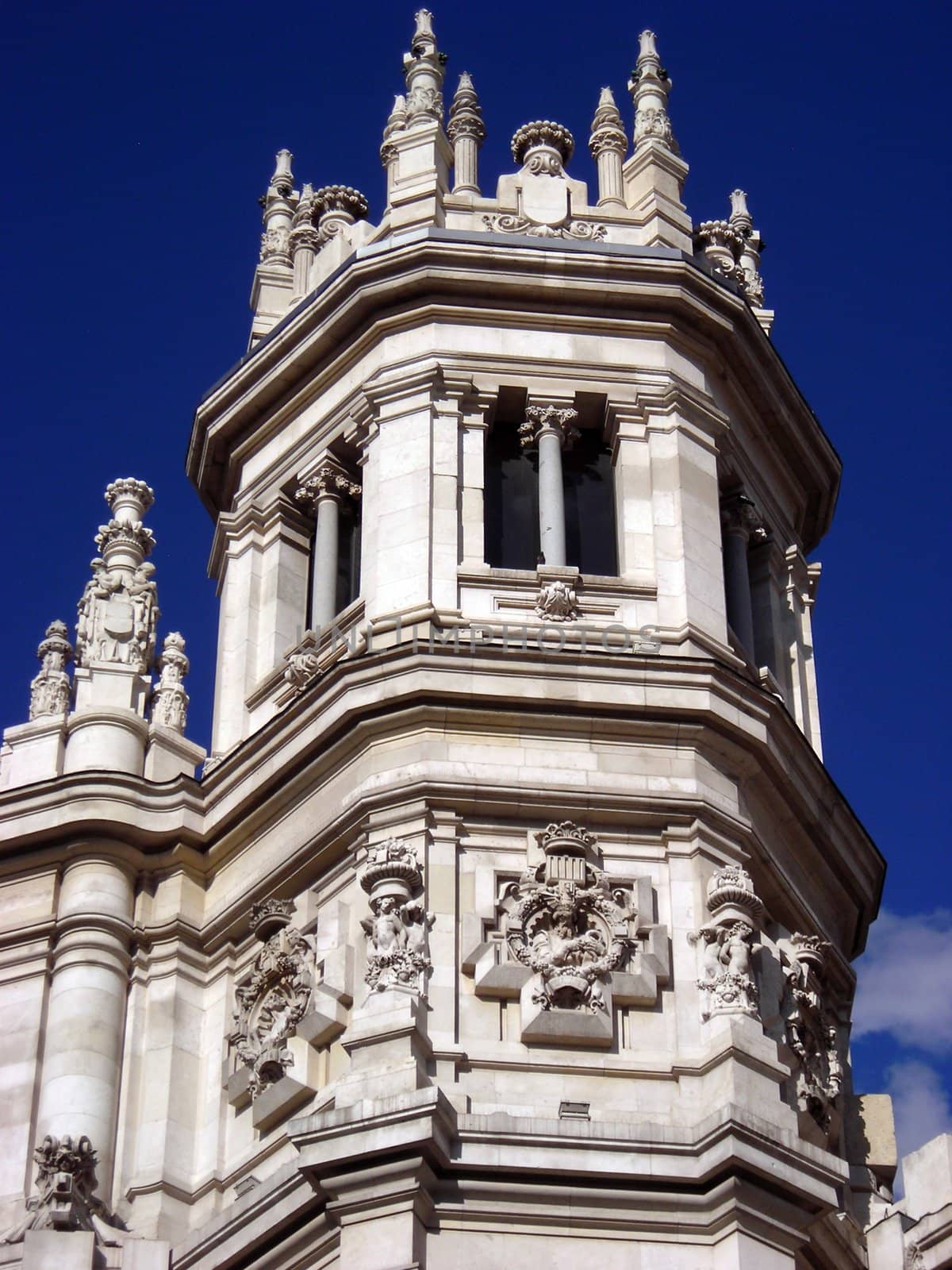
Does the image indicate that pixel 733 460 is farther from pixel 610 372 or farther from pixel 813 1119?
pixel 813 1119

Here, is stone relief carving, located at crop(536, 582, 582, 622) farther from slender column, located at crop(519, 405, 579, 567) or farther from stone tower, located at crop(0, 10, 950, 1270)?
slender column, located at crop(519, 405, 579, 567)

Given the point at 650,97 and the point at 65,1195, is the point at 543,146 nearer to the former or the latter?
the point at 650,97

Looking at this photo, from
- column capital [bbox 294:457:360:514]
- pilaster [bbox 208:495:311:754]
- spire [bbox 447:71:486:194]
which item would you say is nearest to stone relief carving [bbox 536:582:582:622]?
pilaster [bbox 208:495:311:754]

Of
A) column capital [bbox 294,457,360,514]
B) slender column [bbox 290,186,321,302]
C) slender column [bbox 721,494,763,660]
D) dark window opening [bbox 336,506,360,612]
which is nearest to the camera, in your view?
slender column [bbox 721,494,763,660]

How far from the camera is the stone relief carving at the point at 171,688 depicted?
35.5 m

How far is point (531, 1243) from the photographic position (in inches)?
1115

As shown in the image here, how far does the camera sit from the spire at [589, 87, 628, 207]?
38312 millimetres

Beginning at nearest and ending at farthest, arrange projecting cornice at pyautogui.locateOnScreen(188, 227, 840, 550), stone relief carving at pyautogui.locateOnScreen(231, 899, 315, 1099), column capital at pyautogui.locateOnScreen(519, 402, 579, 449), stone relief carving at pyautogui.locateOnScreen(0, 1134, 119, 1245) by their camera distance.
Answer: stone relief carving at pyautogui.locateOnScreen(0, 1134, 119, 1245), stone relief carving at pyautogui.locateOnScreen(231, 899, 315, 1099), column capital at pyautogui.locateOnScreen(519, 402, 579, 449), projecting cornice at pyautogui.locateOnScreen(188, 227, 840, 550)

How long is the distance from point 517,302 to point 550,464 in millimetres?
2081

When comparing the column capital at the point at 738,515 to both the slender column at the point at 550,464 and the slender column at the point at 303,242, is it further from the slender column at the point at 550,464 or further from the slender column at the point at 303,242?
the slender column at the point at 303,242

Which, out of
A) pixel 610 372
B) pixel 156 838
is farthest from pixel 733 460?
pixel 156 838

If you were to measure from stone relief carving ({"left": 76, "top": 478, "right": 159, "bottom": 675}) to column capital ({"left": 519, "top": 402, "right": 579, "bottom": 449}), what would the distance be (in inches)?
177

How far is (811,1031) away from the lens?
31875mm

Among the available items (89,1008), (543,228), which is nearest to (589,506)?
(543,228)
